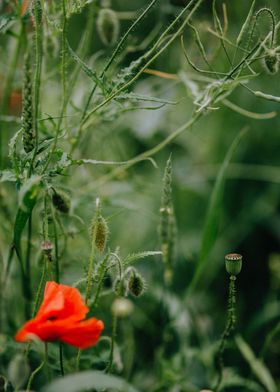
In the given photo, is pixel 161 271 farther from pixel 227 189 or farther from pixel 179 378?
pixel 227 189

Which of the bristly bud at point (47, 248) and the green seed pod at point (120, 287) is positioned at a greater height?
the bristly bud at point (47, 248)

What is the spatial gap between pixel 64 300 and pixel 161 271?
2.13ft

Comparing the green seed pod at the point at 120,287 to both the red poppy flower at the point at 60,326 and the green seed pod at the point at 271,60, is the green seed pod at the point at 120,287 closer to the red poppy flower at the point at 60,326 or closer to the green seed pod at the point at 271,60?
the red poppy flower at the point at 60,326

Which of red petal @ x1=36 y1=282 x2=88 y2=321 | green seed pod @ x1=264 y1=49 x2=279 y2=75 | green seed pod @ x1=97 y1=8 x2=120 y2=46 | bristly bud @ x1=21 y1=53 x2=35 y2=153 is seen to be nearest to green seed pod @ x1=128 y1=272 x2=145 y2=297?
red petal @ x1=36 y1=282 x2=88 y2=321

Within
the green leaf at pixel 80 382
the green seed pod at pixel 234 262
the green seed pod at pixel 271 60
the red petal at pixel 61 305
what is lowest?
the green leaf at pixel 80 382

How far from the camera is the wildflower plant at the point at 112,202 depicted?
2.64 ft

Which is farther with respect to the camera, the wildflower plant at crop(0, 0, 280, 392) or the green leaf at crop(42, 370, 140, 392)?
the wildflower plant at crop(0, 0, 280, 392)

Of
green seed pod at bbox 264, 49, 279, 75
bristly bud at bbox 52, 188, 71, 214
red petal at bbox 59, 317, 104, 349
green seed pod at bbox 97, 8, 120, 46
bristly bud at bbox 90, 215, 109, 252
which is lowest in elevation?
red petal at bbox 59, 317, 104, 349

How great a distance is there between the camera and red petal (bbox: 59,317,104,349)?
688 mm

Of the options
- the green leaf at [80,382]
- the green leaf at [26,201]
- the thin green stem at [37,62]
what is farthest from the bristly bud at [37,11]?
the green leaf at [80,382]

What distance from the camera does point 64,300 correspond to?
0.73 metres

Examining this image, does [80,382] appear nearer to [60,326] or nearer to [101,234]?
[60,326]

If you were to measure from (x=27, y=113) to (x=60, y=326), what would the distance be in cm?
31

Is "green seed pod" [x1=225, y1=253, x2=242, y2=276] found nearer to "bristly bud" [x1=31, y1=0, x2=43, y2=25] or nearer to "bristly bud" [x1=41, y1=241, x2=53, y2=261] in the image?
"bristly bud" [x1=41, y1=241, x2=53, y2=261]
